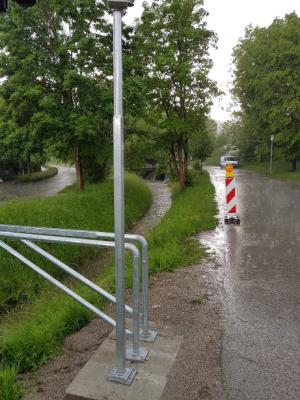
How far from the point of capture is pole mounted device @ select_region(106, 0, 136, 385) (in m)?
2.65

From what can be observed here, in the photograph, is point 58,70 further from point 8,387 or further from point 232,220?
point 8,387

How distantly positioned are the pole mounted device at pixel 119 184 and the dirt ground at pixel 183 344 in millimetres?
401

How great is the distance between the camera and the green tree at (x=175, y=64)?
1638 centimetres

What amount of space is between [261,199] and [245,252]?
7.66 m

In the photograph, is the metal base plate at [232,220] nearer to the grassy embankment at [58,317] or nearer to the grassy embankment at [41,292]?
the grassy embankment at [58,317]

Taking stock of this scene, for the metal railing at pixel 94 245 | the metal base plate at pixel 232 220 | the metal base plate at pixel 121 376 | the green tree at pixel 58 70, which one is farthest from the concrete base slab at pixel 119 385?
the green tree at pixel 58 70

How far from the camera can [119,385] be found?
289 centimetres

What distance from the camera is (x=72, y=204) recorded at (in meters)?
12.6

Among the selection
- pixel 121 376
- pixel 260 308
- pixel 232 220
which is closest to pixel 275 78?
pixel 232 220

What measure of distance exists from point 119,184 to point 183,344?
1.83m

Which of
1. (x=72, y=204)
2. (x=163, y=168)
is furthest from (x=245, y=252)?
(x=163, y=168)

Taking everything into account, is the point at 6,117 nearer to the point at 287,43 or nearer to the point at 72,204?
the point at 72,204

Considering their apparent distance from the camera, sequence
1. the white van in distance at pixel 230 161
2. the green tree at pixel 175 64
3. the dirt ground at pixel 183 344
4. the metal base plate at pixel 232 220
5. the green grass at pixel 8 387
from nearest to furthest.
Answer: the green grass at pixel 8 387, the dirt ground at pixel 183 344, the metal base plate at pixel 232 220, the green tree at pixel 175 64, the white van in distance at pixel 230 161

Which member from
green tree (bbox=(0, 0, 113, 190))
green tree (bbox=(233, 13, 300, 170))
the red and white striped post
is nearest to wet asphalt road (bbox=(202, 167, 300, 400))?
the red and white striped post
